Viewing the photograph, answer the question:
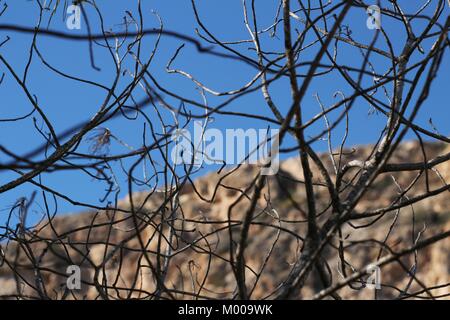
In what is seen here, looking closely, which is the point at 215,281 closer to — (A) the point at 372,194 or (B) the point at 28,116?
(A) the point at 372,194

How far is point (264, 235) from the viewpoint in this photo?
15.1 m

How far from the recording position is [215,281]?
548 inches

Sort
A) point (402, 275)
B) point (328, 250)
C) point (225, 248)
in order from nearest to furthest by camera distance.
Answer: point (402, 275)
point (225, 248)
point (328, 250)

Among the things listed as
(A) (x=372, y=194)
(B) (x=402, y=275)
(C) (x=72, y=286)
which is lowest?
(C) (x=72, y=286)

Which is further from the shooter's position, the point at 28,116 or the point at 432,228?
the point at 432,228

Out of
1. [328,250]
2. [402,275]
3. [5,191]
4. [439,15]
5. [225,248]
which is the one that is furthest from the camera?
[328,250]

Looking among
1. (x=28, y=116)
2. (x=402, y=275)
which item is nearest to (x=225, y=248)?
(x=402, y=275)

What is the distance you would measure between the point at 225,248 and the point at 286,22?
12.8 m

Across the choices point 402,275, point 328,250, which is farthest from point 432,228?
point 328,250

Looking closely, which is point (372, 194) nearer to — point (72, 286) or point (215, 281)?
point (215, 281)
